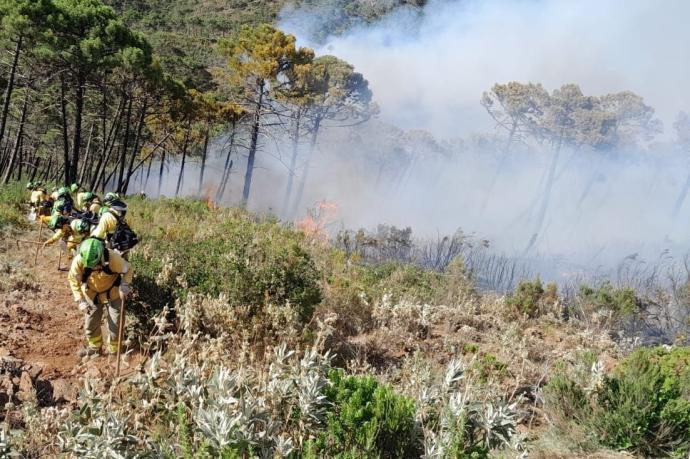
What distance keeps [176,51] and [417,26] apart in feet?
114

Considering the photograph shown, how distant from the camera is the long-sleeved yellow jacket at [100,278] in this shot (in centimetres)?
464

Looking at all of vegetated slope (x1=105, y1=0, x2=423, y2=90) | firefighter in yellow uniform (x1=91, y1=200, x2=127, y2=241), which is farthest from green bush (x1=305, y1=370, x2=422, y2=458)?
vegetated slope (x1=105, y1=0, x2=423, y2=90)

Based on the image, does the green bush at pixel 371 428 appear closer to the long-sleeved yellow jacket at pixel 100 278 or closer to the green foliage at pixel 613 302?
the long-sleeved yellow jacket at pixel 100 278

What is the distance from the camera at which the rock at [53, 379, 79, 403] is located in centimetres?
360

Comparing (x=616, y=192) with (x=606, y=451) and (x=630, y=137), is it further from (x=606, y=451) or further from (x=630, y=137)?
(x=606, y=451)

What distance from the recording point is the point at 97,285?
4.69m

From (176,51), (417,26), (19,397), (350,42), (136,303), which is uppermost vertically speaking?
(417,26)

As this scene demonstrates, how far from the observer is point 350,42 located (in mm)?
61188

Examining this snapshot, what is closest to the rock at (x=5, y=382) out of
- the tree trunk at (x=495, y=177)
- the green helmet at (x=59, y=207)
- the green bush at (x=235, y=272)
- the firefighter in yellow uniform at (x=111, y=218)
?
the green bush at (x=235, y=272)

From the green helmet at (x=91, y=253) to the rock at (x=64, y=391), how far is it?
41.4 inches

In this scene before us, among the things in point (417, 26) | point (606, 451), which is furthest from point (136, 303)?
point (417, 26)

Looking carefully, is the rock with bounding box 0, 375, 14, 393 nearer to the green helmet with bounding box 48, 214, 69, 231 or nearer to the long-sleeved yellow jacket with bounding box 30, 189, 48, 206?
the green helmet with bounding box 48, 214, 69, 231

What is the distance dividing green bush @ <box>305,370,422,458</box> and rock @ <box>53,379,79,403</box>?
2.03m

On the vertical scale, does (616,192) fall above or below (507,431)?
above
